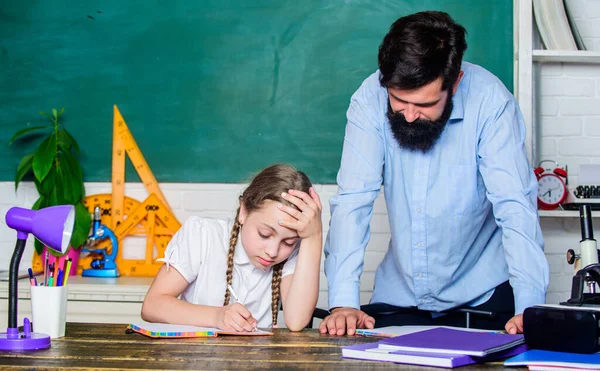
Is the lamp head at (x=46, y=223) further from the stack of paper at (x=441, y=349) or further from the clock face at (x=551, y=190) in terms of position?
the clock face at (x=551, y=190)

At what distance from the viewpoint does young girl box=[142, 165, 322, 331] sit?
5.74 ft

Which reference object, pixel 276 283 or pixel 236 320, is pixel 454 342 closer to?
pixel 236 320

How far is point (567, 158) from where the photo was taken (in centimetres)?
296

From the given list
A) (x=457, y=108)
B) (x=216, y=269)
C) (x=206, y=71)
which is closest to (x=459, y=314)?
(x=457, y=108)

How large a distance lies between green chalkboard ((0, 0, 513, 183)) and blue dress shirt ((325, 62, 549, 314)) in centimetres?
100

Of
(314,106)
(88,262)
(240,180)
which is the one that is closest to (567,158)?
(314,106)

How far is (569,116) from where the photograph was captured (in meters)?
2.96

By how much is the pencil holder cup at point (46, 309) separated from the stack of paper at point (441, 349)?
598 mm

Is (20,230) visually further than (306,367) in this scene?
Yes

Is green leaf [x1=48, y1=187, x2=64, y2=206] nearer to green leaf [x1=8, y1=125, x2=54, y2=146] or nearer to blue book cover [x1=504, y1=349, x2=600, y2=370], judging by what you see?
green leaf [x1=8, y1=125, x2=54, y2=146]

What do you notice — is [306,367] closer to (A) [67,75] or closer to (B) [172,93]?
(B) [172,93]

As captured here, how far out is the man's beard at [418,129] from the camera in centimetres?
185

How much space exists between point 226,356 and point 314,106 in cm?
187

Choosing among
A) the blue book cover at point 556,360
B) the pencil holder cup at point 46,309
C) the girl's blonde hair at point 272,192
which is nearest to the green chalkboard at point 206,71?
the girl's blonde hair at point 272,192
